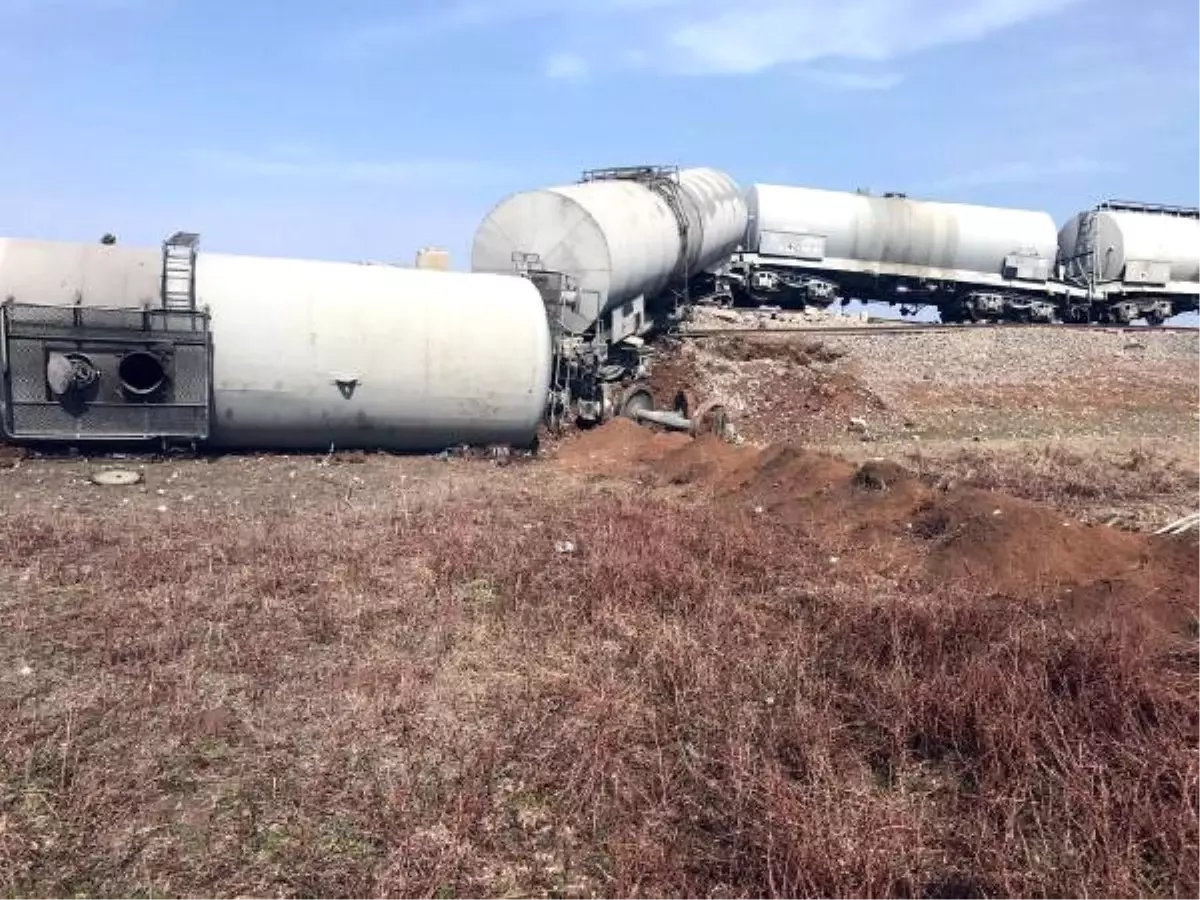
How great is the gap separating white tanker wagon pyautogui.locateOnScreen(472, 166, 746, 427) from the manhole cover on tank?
5.64m

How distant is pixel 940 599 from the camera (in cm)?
643

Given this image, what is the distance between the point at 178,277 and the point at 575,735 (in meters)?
8.92

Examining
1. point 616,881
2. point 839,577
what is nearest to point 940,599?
point 839,577

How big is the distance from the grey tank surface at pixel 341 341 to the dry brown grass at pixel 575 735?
4485 mm

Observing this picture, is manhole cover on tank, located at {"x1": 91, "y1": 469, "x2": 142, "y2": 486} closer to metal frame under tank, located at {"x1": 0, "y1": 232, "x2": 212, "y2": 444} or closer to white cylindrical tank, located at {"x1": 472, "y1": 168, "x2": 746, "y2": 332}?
metal frame under tank, located at {"x1": 0, "y1": 232, "x2": 212, "y2": 444}

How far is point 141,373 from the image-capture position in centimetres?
1132

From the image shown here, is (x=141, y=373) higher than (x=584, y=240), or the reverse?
(x=584, y=240)

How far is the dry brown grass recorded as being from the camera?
3.65 metres

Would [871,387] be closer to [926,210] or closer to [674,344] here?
[674,344]

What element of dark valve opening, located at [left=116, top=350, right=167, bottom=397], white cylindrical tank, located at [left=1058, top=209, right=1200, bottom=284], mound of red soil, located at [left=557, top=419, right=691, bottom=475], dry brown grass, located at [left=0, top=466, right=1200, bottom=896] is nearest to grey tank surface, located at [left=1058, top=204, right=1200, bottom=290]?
white cylindrical tank, located at [left=1058, top=209, right=1200, bottom=284]

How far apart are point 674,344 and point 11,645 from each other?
1482 cm

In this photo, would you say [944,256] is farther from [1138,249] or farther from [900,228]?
[1138,249]

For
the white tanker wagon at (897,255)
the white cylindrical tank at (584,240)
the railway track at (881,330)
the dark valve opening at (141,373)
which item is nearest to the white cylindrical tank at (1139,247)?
the white tanker wagon at (897,255)

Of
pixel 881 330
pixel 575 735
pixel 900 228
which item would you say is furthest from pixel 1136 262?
pixel 575 735
